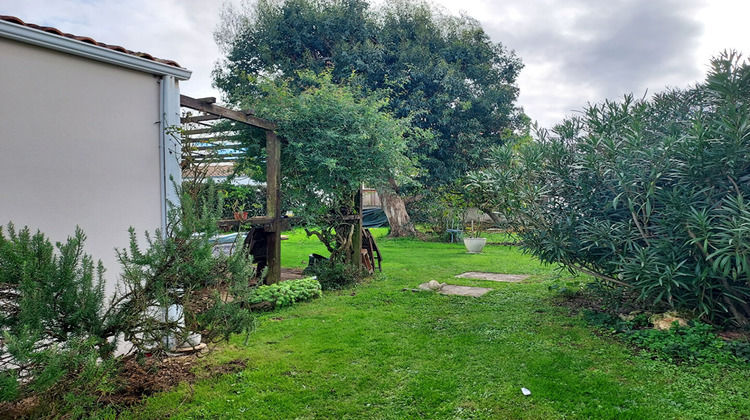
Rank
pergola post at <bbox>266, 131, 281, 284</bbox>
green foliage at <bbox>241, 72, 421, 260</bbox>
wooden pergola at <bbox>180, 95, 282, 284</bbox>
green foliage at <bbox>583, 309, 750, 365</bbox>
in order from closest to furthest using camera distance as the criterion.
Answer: green foliage at <bbox>583, 309, 750, 365</bbox> → wooden pergola at <bbox>180, 95, 282, 284</bbox> → pergola post at <bbox>266, 131, 281, 284</bbox> → green foliage at <bbox>241, 72, 421, 260</bbox>

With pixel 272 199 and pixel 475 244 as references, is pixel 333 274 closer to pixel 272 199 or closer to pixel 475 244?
pixel 272 199

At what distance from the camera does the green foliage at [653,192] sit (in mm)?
3613

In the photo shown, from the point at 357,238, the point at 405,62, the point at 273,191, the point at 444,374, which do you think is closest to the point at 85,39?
the point at 273,191

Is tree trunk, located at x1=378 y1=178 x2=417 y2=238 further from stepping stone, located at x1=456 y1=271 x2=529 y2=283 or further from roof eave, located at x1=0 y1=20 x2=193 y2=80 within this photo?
roof eave, located at x1=0 y1=20 x2=193 y2=80

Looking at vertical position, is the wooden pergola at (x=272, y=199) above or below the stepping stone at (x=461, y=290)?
above

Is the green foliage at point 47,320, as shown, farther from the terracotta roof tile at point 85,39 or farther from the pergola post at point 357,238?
the pergola post at point 357,238

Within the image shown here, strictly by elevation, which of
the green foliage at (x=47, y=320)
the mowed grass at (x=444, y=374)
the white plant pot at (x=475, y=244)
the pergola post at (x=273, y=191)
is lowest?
the mowed grass at (x=444, y=374)

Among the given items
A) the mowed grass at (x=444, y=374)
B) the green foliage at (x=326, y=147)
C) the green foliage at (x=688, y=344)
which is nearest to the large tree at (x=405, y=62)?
the green foliage at (x=326, y=147)

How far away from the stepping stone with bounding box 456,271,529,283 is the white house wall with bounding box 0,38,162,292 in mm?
5527

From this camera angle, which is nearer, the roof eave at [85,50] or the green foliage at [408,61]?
the roof eave at [85,50]

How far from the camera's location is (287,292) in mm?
5867

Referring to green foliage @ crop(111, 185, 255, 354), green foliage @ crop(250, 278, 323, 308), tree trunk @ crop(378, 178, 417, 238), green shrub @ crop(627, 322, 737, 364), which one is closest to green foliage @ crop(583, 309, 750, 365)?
green shrub @ crop(627, 322, 737, 364)

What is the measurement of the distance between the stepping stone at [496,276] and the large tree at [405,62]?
5.55 m

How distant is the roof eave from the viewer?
3035 millimetres
